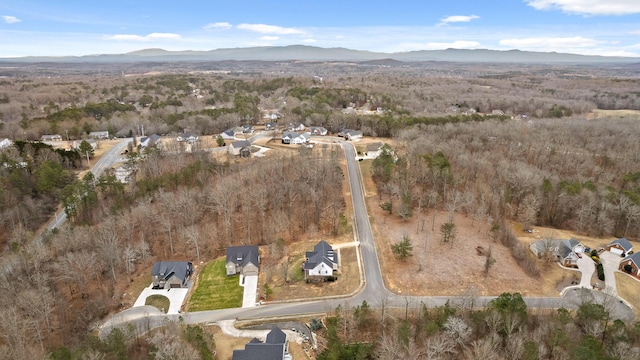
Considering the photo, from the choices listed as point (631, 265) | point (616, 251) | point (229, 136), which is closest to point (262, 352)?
point (631, 265)

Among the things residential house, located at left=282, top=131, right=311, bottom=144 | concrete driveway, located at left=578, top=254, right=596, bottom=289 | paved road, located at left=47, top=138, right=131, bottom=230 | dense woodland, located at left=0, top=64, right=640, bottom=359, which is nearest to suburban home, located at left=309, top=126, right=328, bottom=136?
dense woodland, located at left=0, top=64, right=640, bottom=359

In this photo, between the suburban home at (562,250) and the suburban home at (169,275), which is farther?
the suburban home at (562,250)

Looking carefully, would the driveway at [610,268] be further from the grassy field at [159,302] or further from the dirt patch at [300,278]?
the grassy field at [159,302]

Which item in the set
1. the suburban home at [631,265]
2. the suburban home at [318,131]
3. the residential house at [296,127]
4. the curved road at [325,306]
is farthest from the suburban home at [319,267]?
the residential house at [296,127]

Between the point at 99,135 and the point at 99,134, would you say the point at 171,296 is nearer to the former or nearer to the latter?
the point at 99,135

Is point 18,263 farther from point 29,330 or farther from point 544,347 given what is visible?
point 544,347

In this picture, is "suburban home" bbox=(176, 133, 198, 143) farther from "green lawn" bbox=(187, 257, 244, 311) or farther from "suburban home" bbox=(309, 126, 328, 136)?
"green lawn" bbox=(187, 257, 244, 311)
